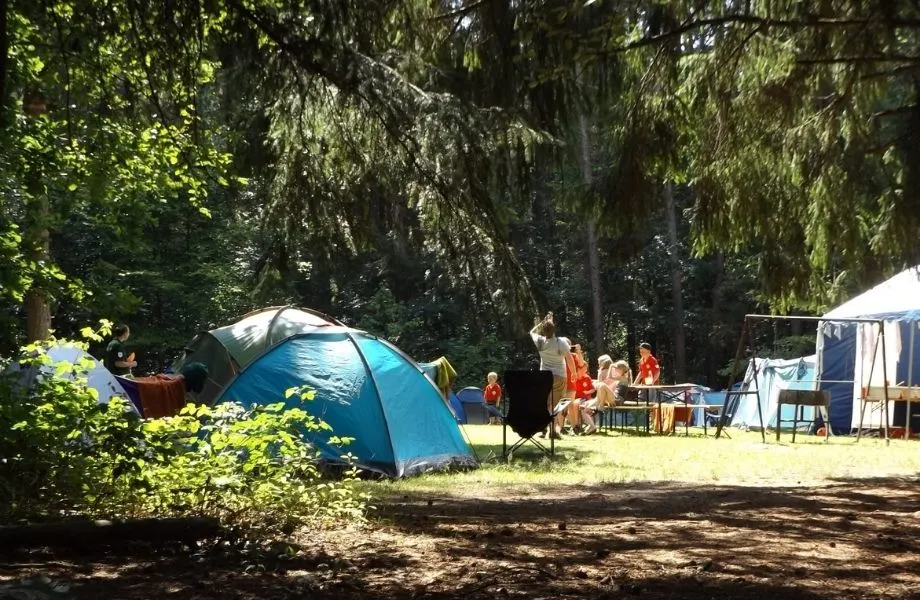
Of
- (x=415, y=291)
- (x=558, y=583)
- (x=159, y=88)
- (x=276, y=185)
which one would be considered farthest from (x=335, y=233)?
(x=415, y=291)

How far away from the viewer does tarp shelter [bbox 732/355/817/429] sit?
1795cm

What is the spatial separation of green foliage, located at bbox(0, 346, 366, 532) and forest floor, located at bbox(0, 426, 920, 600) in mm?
320

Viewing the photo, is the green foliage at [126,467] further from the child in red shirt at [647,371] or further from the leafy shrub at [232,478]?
the child in red shirt at [647,371]

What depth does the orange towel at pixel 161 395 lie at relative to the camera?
27.7 feet

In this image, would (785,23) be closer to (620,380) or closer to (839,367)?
(620,380)

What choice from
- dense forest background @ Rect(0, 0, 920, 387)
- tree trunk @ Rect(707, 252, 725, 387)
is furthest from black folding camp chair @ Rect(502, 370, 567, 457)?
tree trunk @ Rect(707, 252, 725, 387)

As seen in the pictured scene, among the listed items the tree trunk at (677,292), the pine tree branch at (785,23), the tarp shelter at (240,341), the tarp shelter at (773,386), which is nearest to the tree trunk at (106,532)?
the pine tree branch at (785,23)

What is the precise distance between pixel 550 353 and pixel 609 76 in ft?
16.6

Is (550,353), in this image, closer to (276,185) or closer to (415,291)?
(276,185)

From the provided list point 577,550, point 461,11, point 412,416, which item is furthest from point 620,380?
point 577,550

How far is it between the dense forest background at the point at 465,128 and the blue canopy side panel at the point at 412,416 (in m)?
1.71

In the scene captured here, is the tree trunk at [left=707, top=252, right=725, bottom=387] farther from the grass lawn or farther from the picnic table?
the grass lawn

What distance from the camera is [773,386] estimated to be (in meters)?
18.6

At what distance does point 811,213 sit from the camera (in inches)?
326
